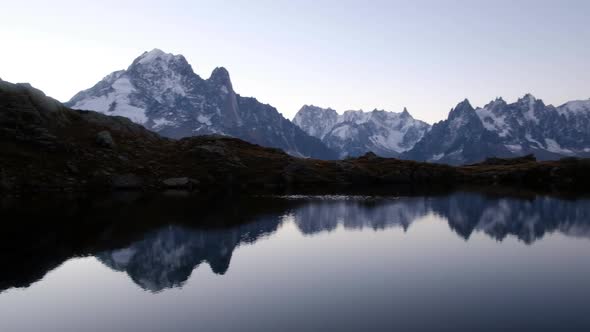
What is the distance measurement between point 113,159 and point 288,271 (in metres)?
116

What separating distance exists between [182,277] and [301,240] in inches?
969

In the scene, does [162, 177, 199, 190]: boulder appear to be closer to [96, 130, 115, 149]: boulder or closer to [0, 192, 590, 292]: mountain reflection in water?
[96, 130, 115, 149]: boulder

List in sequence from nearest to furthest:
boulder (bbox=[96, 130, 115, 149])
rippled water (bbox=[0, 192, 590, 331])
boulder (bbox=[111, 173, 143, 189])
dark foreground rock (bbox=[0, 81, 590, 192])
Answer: rippled water (bbox=[0, 192, 590, 331])
dark foreground rock (bbox=[0, 81, 590, 192])
boulder (bbox=[111, 173, 143, 189])
boulder (bbox=[96, 130, 115, 149])

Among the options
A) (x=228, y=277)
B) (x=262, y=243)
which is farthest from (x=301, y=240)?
(x=228, y=277)

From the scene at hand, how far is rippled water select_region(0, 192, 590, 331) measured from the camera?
108 ft

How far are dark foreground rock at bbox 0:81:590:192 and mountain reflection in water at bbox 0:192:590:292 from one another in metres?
31.5

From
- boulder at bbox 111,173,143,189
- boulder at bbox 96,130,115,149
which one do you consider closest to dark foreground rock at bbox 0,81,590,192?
boulder at bbox 96,130,115,149

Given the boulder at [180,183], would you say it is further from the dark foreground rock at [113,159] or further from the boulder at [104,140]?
the boulder at [104,140]

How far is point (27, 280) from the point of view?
42.8 m

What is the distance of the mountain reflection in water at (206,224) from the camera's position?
50812 mm

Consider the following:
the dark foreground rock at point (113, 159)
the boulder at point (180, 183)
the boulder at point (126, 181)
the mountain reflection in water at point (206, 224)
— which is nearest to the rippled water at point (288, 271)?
the mountain reflection in water at point (206, 224)

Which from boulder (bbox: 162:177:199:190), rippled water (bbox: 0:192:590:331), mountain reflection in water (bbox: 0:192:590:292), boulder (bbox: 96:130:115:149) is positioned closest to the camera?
rippled water (bbox: 0:192:590:331)

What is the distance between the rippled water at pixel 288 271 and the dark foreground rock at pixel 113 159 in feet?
136

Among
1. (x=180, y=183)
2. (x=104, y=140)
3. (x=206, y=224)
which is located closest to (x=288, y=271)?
(x=206, y=224)
